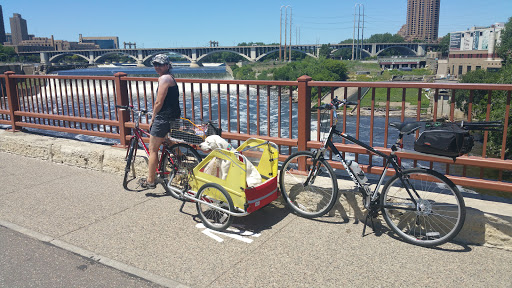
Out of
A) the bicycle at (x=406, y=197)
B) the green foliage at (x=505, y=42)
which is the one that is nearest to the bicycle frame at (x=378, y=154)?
the bicycle at (x=406, y=197)

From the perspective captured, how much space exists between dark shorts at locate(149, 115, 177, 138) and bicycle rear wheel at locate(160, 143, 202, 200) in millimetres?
228

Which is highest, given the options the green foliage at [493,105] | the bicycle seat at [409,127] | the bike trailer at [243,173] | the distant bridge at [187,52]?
the distant bridge at [187,52]

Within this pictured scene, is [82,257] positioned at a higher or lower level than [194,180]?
lower

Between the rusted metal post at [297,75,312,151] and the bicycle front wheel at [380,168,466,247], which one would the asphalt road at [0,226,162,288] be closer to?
the bicycle front wheel at [380,168,466,247]

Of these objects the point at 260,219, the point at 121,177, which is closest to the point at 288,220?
the point at 260,219

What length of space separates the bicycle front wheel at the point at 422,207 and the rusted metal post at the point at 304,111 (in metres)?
1.33

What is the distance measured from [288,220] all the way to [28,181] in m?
4.14

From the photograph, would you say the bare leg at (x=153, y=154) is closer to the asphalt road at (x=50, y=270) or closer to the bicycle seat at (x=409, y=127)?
the asphalt road at (x=50, y=270)

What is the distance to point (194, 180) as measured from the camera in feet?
15.3

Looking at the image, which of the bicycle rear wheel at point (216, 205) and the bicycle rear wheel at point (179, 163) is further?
the bicycle rear wheel at point (179, 163)

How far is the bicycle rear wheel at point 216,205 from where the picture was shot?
14.0 feet

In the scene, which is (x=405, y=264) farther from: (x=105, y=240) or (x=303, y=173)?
(x=105, y=240)

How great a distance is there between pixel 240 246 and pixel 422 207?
178 cm

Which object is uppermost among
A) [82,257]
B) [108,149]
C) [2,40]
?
[2,40]
